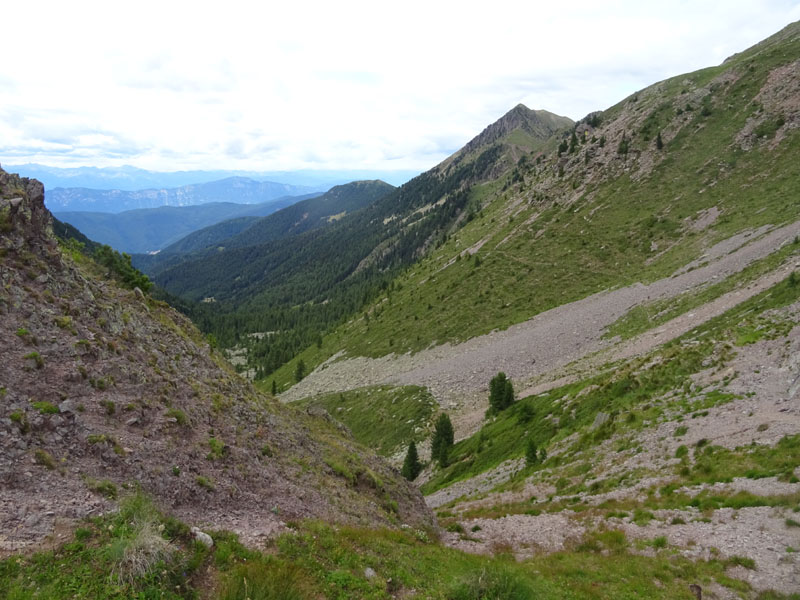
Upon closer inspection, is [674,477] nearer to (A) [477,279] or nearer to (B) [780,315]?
(B) [780,315]

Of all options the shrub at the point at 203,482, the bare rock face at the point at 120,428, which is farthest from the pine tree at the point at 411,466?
the shrub at the point at 203,482

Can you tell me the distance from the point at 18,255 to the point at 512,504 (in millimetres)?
24402

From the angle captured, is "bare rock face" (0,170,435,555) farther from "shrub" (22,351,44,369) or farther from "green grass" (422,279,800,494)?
"green grass" (422,279,800,494)

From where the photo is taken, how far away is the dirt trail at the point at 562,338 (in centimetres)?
3781

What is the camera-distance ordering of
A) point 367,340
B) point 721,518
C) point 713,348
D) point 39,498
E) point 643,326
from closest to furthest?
point 39,498
point 721,518
point 713,348
point 643,326
point 367,340

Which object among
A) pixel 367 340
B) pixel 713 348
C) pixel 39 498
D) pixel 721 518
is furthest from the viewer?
pixel 367 340

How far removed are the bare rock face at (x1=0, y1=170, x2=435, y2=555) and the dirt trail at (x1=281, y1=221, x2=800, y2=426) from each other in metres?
26.0

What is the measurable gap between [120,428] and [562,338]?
45873 millimetres

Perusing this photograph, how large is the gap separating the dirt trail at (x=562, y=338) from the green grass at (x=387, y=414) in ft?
7.34

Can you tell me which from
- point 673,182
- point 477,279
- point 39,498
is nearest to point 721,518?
point 39,498

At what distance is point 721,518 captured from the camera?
14.4 meters

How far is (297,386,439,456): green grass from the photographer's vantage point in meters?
44.4

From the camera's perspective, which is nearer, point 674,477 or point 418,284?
point 674,477

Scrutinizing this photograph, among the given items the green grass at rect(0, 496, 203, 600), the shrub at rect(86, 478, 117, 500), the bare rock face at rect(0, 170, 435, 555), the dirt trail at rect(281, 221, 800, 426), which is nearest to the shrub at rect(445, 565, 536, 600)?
the bare rock face at rect(0, 170, 435, 555)
